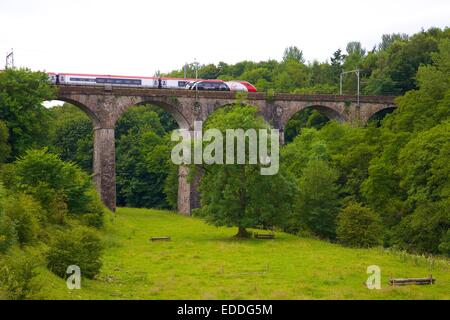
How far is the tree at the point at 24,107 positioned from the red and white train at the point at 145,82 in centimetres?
678

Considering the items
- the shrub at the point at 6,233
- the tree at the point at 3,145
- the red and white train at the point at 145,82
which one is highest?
the red and white train at the point at 145,82

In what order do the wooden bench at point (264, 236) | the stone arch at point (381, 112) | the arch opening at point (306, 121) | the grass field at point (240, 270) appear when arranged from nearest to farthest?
the grass field at point (240, 270)
the wooden bench at point (264, 236)
the stone arch at point (381, 112)
the arch opening at point (306, 121)

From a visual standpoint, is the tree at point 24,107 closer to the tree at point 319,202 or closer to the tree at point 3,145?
the tree at point 3,145

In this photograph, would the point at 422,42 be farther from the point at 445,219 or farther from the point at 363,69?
the point at 445,219

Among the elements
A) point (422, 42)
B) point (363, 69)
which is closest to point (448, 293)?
point (422, 42)

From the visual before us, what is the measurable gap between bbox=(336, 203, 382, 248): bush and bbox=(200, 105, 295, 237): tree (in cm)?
393

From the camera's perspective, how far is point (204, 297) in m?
22.3

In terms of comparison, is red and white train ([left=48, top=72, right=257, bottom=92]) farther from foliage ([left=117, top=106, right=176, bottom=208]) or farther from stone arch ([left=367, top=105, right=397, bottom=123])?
stone arch ([left=367, top=105, right=397, bottom=123])

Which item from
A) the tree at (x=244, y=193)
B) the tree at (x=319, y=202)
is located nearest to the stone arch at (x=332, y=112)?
the tree at (x=319, y=202)

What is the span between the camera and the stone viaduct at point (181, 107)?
54659 millimetres

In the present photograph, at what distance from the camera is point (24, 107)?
1897 inches

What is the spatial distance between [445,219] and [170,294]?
2232 centimetres

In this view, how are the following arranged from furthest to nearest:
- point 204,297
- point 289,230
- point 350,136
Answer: point 350,136, point 289,230, point 204,297

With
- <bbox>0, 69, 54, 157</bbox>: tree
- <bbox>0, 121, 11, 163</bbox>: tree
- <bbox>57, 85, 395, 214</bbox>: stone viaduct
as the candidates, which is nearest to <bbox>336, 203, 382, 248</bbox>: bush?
<bbox>0, 121, 11, 163</bbox>: tree
